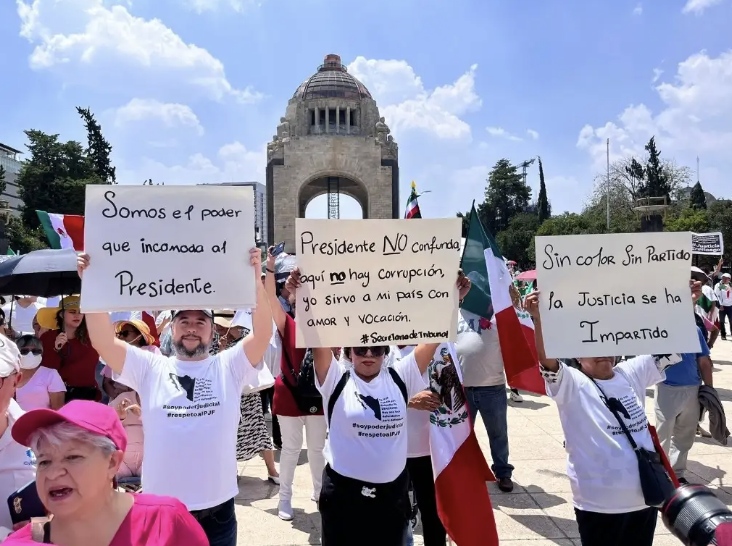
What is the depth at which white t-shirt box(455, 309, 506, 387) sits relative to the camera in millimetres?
5121

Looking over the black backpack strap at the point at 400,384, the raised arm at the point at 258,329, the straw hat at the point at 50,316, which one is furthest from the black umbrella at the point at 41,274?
the black backpack strap at the point at 400,384

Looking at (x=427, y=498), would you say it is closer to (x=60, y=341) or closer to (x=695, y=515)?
(x=695, y=515)

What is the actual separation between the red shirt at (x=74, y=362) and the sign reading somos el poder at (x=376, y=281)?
2.70m

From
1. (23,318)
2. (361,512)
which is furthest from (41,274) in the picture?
(361,512)

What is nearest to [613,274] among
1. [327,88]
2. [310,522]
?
[310,522]

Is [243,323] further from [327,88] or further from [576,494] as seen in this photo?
[327,88]

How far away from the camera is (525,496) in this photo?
474 cm

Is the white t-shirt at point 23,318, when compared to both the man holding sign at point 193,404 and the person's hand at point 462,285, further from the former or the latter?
the person's hand at point 462,285

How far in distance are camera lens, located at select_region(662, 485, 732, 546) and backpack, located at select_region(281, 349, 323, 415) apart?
2.87 meters

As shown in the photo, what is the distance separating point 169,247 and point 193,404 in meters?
0.82

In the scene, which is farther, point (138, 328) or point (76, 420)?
point (138, 328)

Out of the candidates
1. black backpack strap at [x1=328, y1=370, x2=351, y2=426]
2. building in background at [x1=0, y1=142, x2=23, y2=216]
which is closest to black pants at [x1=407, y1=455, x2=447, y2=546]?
black backpack strap at [x1=328, y1=370, x2=351, y2=426]

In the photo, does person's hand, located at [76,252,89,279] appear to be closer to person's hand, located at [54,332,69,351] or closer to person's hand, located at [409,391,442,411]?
person's hand, located at [409,391,442,411]

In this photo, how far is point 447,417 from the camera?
3.54 metres
